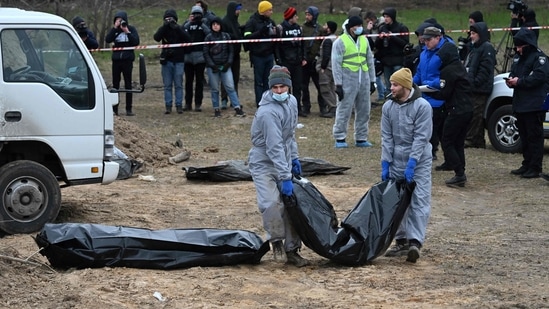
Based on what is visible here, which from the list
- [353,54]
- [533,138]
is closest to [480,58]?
[533,138]

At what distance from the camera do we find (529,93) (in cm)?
1412

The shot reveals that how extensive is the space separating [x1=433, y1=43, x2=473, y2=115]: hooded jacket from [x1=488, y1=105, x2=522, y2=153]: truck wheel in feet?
10.1

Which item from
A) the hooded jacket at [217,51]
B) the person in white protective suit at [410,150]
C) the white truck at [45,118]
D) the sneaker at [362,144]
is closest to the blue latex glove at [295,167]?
the person in white protective suit at [410,150]

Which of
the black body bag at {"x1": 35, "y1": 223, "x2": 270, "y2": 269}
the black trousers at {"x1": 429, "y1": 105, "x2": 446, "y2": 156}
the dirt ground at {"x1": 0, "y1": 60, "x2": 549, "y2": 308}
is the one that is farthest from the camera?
the black trousers at {"x1": 429, "y1": 105, "x2": 446, "y2": 156}

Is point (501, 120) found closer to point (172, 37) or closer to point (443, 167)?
point (443, 167)

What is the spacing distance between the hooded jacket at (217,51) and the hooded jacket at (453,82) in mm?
7210

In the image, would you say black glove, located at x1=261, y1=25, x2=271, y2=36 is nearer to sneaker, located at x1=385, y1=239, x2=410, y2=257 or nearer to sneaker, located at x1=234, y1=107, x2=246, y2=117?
sneaker, located at x1=234, y1=107, x2=246, y2=117

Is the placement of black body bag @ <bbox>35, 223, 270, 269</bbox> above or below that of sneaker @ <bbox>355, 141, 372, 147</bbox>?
above

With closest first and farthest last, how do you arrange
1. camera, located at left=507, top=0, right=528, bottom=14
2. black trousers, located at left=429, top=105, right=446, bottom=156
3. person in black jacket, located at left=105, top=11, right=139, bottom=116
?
1. black trousers, located at left=429, top=105, right=446, bottom=156
2. camera, located at left=507, top=0, right=528, bottom=14
3. person in black jacket, located at left=105, top=11, right=139, bottom=116

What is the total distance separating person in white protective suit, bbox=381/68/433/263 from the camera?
9375 mm

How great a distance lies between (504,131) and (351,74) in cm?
266

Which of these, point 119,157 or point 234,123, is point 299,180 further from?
point 234,123

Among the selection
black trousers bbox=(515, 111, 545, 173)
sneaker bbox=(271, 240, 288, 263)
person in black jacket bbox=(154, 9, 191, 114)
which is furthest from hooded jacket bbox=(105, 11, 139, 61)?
sneaker bbox=(271, 240, 288, 263)

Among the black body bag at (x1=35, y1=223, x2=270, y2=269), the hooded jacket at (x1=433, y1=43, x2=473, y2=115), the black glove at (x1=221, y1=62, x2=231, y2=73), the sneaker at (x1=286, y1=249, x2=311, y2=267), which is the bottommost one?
the sneaker at (x1=286, y1=249, x2=311, y2=267)
